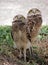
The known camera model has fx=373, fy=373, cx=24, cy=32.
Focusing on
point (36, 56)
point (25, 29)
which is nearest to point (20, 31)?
point (25, 29)

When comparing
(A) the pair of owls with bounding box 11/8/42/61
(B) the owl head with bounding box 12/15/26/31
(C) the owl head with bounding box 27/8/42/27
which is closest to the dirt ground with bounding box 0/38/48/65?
(A) the pair of owls with bounding box 11/8/42/61

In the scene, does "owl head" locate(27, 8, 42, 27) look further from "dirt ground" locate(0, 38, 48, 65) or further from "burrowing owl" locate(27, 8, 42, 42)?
"dirt ground" locate(0, 38, 48, 65)

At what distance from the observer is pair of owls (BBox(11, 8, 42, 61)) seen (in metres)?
8.10

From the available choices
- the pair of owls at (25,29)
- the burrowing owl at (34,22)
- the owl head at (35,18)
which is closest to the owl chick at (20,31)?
the pair of owls at (25,29)

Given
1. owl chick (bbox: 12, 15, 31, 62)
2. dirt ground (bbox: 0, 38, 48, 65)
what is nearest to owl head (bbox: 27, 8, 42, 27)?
owl chick (bbox: 12, 15, 31, 62)

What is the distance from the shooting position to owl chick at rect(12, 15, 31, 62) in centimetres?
809

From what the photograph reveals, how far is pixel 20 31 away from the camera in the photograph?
26.7ft

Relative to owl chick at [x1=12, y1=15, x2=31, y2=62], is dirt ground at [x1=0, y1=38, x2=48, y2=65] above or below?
below

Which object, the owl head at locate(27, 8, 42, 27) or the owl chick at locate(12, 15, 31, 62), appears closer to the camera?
the owl chick at locate(12, 15, 31, 62)

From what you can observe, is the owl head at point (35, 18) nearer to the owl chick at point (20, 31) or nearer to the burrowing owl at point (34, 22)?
the burrowing owl at point (34, 22)

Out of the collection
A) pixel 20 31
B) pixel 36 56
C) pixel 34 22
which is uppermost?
pixel 34 22

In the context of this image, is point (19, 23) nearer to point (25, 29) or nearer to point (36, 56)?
point (25, 29)

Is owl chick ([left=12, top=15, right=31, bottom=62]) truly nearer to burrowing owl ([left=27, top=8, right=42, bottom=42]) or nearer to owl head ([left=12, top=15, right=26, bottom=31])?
owl head ([left=12, top=15, right=26, bottom=31])

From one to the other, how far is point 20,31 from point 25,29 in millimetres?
124
